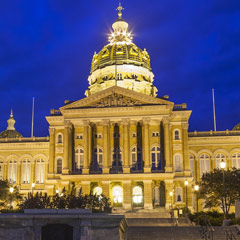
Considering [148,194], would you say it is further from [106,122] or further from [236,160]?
[236,160]

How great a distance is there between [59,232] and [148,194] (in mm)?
33389

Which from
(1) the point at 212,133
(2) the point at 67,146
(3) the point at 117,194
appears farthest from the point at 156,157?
(2) the point at 67,146

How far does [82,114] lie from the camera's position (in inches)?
2483

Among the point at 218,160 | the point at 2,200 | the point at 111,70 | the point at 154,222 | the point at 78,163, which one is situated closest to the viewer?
the point at 154,222

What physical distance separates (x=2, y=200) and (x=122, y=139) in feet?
58.6

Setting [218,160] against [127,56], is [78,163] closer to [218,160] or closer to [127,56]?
[218,160]

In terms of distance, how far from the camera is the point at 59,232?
26.8 m

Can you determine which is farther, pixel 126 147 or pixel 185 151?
pixel 185 151

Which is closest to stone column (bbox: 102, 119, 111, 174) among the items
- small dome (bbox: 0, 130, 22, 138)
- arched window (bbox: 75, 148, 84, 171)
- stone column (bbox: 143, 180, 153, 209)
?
arched window (bbox: 75, 148, 84, 171)

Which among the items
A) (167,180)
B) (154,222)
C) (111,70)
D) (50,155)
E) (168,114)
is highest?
(111,70)

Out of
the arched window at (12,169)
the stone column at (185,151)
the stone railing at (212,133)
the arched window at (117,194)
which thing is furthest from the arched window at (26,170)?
the stone railing at (212,133)

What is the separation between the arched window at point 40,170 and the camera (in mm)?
70000

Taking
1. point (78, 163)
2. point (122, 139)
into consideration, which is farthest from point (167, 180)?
Answer: point (78, 163)

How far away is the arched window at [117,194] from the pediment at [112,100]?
11.4m
